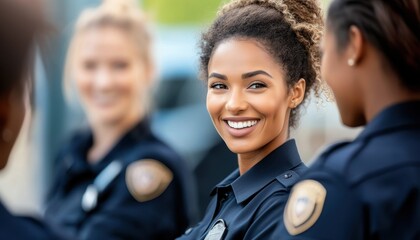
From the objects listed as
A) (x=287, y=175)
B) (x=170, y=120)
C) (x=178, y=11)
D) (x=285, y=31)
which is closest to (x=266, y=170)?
(x=287, y=175)

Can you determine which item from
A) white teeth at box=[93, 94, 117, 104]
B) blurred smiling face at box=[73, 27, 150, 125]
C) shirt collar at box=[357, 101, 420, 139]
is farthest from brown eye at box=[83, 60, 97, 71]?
shirt collar at box=[357, 101, 420, 139]

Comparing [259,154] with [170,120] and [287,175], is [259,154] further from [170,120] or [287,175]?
[170,120]

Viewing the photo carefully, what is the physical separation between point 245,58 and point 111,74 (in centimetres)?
181

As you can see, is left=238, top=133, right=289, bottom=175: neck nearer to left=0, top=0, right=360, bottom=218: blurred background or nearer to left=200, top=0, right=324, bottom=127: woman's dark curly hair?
left=200, top=0, right=324, bottom=127: woman's dark curly hair

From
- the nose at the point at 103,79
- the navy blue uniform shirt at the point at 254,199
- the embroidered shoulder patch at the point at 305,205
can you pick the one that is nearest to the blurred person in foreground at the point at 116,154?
the nose at the point at 103,79

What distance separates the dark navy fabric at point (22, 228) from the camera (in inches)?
59.6

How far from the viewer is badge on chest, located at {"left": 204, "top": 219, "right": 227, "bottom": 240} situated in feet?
7.43

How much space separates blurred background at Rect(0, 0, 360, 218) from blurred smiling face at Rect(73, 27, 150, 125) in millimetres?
1617

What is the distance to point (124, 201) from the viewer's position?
12.1 ft

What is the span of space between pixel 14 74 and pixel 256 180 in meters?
0.96

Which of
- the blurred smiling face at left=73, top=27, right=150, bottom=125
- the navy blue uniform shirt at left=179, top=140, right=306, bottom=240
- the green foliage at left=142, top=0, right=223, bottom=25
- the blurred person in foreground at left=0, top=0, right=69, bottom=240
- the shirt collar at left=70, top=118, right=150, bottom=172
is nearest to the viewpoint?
the blurred person in foreground at left=0, top=0, right=69, bottom=240

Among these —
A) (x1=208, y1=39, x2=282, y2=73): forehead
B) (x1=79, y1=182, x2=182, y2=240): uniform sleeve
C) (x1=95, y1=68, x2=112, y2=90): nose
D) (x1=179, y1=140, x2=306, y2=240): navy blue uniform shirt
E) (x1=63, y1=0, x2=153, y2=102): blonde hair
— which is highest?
(x1=63, y1=0, x2=153, y2=102): blonde hair

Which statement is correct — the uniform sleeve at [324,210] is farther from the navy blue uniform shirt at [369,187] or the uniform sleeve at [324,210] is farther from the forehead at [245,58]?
the forehead at [245,58]

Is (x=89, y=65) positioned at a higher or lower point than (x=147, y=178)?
higher
